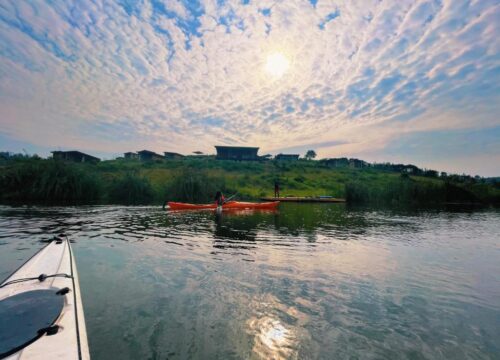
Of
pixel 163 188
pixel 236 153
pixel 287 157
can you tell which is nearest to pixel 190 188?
pixel 163 188

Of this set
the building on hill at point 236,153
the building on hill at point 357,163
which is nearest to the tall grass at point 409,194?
the building on hill at point 236,153

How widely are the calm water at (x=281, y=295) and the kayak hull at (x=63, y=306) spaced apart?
719mm

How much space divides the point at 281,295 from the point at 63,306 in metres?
4.92

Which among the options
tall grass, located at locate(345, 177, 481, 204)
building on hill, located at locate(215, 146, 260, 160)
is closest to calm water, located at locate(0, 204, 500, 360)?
tall grass, located at locate(345, 177, 481, 204)

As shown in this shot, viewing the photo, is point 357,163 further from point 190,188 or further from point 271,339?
point 271,339

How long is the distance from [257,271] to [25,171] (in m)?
40.3

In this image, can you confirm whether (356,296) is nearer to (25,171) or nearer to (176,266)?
(176,266)

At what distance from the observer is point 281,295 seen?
7.41 metres

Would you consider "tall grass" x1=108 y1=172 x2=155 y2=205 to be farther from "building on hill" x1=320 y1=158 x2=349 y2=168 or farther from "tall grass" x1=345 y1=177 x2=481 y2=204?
"building on hill" x1=320 y1=158 x2=349 y2=168

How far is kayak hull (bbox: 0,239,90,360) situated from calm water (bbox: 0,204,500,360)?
719 mm

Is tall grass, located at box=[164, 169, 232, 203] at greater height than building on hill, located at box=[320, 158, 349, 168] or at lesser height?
lesser

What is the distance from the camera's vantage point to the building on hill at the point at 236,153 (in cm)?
10094

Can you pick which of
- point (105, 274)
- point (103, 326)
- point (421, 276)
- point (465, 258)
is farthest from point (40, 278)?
point (465, 258)

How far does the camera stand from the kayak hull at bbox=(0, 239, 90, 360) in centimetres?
361
